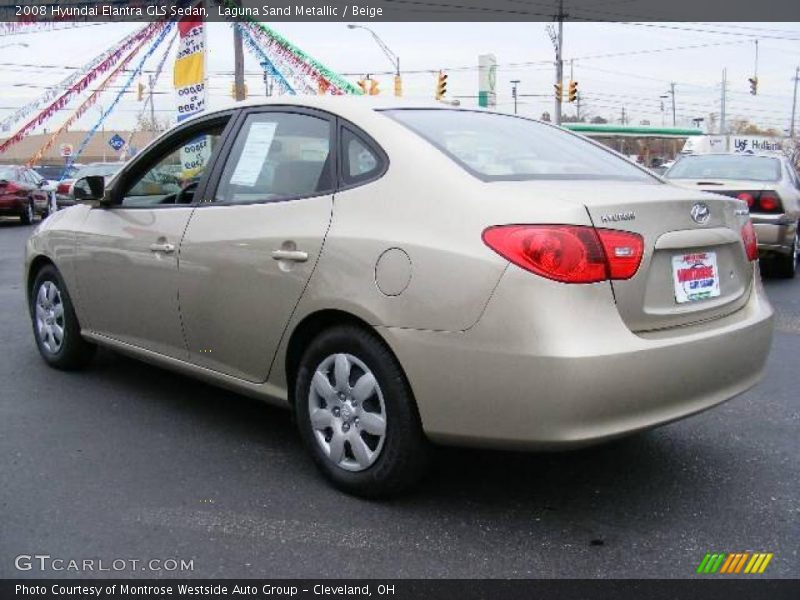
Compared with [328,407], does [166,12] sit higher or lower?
higher

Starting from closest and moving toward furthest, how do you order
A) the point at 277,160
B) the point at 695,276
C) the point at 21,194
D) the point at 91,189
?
1. the point at 695,276
2. the point at 277,160
3. the point at 91,189
4. the point at 21,194

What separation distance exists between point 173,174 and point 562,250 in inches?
105

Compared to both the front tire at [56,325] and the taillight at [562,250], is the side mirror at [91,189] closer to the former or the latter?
the front tire at [56,325]

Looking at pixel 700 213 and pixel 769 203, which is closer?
pixel 700 213

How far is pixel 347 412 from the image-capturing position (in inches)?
128

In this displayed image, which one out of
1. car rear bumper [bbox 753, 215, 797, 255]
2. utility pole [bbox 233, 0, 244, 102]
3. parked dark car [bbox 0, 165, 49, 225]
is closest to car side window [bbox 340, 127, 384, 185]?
car rear bumper [bbox 753, 215, 797, 255]

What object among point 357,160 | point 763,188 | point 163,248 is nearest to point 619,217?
point 357,160

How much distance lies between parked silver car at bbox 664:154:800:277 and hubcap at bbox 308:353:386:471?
6343mm

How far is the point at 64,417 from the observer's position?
431 centimetres

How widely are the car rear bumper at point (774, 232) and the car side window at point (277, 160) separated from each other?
6.69 metres

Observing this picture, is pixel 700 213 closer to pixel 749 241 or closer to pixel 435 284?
pixel 749 241
